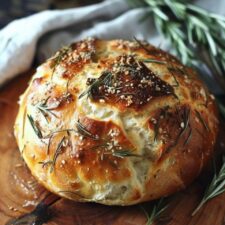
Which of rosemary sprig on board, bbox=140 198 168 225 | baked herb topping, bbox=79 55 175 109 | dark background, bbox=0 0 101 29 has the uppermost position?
baked herb topping, bbox=79 55 175 109

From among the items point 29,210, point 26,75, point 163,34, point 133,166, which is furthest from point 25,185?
point 163,34

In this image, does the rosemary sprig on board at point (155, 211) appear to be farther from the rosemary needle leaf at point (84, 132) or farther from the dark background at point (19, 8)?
the dark background at point (19, 8)

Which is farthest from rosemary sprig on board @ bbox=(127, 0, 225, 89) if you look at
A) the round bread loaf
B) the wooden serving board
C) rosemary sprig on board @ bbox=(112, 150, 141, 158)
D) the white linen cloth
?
rosemary sprig on board @ bbox=(112, 150, 141, 158)

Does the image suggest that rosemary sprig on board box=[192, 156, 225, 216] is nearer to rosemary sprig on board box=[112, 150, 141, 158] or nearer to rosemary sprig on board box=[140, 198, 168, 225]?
rosemary sprig on board box=[140, 198, 168, 225]

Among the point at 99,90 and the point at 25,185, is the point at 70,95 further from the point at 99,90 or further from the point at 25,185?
the point at 25,185

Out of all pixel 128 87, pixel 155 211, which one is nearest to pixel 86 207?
pixel 155 211

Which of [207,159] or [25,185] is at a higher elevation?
[207,159]
